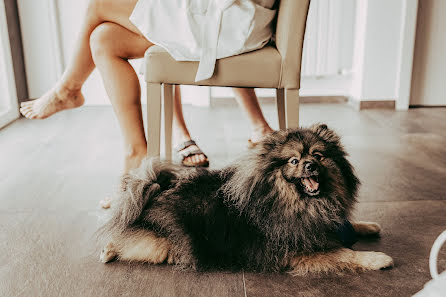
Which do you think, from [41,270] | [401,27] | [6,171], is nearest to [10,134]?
[6,171]

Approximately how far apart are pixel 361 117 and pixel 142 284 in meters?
2.51

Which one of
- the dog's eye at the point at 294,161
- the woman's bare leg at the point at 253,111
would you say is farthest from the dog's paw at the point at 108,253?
the woman's bare leg at the point at 253,111

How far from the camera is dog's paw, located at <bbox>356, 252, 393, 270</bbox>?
4.65 feet

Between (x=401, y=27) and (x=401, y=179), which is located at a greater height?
(x=401, y=27)

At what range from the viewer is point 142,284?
139 cm

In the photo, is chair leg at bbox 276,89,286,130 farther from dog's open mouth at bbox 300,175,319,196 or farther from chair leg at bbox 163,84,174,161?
dog's open mouth at bbox 300,175,319,196

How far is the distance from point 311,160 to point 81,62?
1272 millimetres

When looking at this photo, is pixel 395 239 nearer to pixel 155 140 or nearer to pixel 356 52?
pixel 155 140

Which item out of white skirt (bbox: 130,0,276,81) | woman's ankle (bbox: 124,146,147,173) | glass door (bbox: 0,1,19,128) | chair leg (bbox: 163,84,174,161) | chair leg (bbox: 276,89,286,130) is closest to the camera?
white skirt (bbox: 130,0,276,81)

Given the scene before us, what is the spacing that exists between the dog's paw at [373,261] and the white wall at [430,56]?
2.67 m

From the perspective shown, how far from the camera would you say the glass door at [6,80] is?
333cm

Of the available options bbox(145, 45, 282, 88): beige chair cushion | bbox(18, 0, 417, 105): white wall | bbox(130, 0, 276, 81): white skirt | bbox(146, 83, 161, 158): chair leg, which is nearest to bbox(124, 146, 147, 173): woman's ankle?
bbox(146, 83, 161, 158): chair leg

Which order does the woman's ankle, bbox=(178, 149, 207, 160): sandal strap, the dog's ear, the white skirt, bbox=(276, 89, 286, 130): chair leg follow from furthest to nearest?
bbox=(178, 149, 207, 160): sandal strap
bbox=(276, 89, 286, 130): chair leg
the woman's ankle
the white skirt
the dog's ear

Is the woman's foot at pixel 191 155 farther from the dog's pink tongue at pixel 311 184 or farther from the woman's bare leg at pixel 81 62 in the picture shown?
the dog's pink tongue at pixel 311 184
